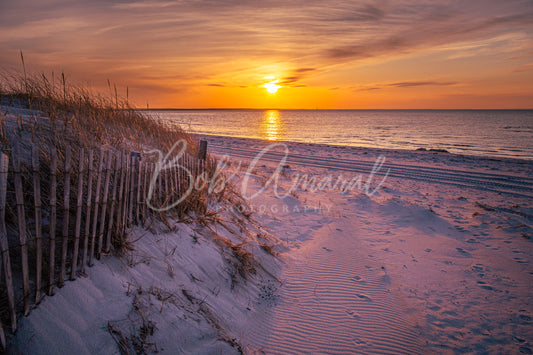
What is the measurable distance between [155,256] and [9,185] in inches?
64.8

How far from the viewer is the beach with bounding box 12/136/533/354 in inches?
94.8

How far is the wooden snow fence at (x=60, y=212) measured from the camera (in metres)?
2.01

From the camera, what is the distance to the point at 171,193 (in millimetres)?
4152

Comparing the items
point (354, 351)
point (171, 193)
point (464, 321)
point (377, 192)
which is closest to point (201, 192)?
point (171, 193)

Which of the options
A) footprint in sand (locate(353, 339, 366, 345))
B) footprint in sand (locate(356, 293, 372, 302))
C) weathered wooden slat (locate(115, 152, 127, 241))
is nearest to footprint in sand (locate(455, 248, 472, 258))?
footprint in sand (locate(356, 293, 372, 302))

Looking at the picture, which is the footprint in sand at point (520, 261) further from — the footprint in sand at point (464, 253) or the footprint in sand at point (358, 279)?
the footprint in sand at point (358, 279)

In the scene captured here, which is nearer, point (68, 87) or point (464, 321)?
point (464, 321)

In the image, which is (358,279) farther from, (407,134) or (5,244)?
(407,134)

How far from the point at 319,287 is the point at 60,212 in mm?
3519

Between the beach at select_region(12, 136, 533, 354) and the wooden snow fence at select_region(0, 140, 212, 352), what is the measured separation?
0.63 ft

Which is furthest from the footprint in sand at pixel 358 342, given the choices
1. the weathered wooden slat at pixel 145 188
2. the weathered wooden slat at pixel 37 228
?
the weathered wooden slat at pixel 37 228

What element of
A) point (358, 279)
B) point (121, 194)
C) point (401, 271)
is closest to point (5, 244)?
point (121, 194)

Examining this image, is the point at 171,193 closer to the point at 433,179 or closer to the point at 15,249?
the point at 15,249

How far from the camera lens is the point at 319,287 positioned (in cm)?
402
